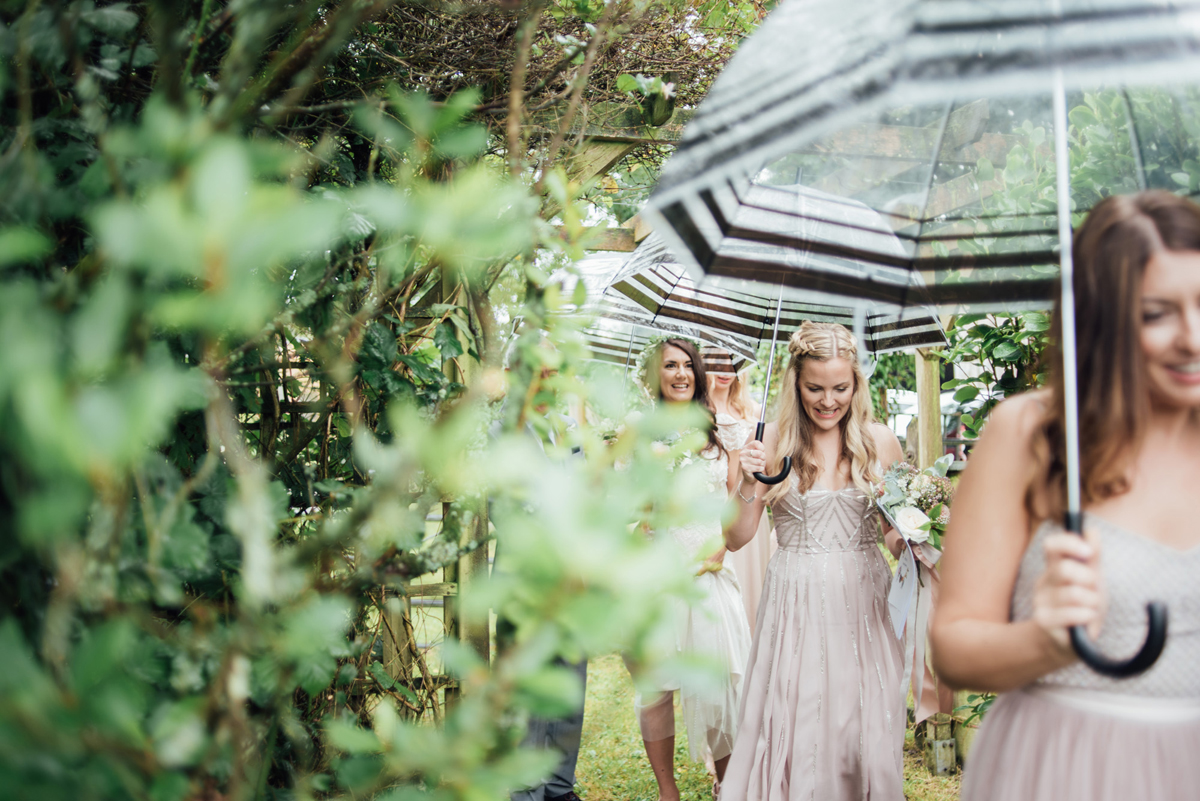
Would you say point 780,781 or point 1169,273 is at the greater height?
point 1169,273

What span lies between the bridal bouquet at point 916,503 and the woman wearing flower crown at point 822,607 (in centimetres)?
14

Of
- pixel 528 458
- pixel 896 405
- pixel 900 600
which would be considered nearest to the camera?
pixel 528 458

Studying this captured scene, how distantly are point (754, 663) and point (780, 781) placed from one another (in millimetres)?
466

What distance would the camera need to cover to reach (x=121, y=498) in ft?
2.24

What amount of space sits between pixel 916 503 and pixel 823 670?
0.73m

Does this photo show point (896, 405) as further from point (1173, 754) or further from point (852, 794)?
point (1173, 754)

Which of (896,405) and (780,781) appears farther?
(896,405)

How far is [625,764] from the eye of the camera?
4.52 meters

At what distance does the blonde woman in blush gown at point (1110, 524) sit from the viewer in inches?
47.8

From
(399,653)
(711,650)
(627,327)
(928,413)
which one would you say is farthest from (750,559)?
(399,653)

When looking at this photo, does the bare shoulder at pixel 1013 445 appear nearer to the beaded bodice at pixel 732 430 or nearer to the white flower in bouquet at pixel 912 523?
the white flower in bouquet at pixel 912 523

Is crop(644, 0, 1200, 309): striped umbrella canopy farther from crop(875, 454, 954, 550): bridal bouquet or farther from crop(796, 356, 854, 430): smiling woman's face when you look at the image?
crop(875, 454, 954, 550): bridal bouquet

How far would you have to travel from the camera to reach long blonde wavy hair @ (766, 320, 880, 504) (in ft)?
10.5

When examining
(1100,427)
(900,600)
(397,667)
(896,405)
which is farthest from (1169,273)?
(896,405)
